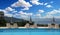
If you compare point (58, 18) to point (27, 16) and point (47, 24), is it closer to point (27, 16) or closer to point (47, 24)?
point (47, 24)

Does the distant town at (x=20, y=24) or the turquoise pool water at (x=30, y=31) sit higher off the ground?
the distant town at (x=20, y=24)

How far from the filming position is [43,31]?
2.85 metres

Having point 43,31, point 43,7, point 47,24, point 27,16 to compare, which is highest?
point 43,7

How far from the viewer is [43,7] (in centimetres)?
278

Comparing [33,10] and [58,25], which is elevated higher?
[33,10]

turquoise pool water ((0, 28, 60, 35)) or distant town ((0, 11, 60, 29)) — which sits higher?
distant town ((0, 11, 60, 29))

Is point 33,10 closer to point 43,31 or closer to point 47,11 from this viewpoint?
point 47,11

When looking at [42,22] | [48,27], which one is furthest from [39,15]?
[48,27]

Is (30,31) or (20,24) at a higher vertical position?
(20,24)

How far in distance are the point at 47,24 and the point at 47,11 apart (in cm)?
31

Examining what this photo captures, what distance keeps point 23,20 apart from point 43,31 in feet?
1.84

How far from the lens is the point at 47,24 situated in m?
2.81

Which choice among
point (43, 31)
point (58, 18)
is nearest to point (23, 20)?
point (43, 31)

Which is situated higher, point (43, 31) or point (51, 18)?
point (51, 18)
